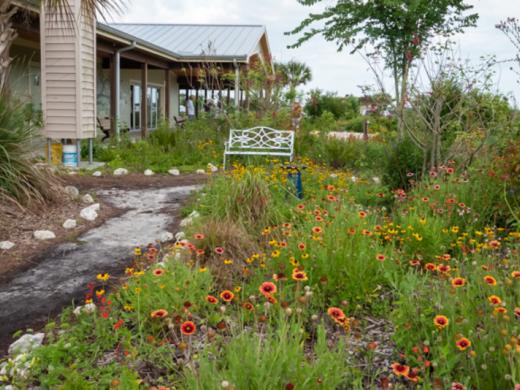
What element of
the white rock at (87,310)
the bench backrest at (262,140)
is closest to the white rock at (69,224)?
the white rock at (87,310)

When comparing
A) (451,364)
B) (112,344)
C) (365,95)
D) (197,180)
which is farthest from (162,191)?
(451,364)

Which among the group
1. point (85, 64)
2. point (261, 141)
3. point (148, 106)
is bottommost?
point (261, 141)

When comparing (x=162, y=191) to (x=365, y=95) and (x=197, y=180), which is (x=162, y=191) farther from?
(x=365, y=95)

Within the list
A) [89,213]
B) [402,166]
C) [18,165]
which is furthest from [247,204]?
[18,165]

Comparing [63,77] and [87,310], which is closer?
[87,310]

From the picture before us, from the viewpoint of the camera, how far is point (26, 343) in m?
3.14

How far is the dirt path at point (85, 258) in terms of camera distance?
3.91 m

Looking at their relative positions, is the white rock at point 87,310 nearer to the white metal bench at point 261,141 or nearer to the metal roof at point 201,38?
the white metal bench at point 261,141

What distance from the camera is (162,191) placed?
8.70m

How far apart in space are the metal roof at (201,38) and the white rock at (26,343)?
597 inches

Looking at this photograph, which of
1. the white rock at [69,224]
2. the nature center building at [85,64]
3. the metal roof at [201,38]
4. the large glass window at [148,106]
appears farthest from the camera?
the large glass window at [148,106]

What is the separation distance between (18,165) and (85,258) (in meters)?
1.99

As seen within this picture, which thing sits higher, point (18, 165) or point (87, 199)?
point (18, 165)

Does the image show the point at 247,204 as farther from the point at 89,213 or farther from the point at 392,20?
the point at 392,20
